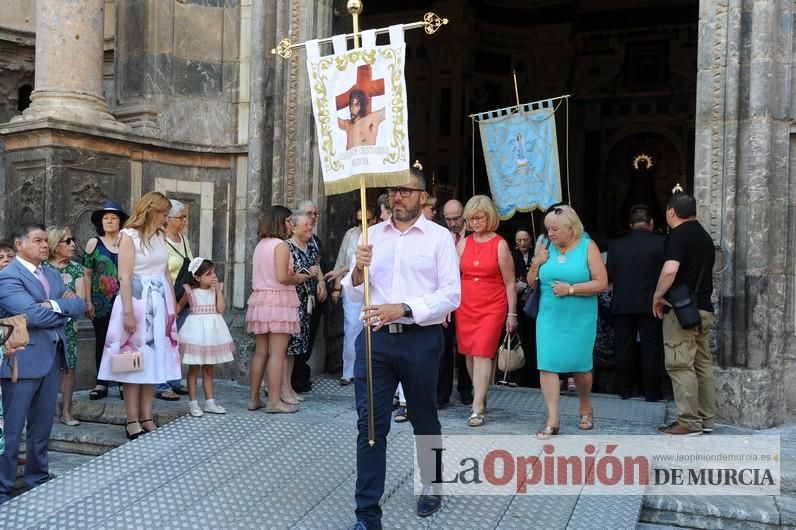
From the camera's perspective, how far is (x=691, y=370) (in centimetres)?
609

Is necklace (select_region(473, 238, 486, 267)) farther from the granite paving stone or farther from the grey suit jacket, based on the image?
the grey suit jacket

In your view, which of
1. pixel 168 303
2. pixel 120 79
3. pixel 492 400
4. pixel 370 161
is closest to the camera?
pixel 370 161

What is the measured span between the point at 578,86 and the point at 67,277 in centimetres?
1186

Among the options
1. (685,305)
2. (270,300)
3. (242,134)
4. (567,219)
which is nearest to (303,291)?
(270,300)

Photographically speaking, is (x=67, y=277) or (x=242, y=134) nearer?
(x=67, y=277)

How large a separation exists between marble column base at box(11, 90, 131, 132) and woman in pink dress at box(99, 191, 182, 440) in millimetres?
2249

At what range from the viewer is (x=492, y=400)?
726cm

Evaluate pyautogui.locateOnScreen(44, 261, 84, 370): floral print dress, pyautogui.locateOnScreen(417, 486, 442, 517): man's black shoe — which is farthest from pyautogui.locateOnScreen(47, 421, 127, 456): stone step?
pyautogui.locateOnScreen(417, 486, 442, 517): man's black shoe

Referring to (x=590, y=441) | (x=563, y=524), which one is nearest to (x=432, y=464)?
(x=563, y=524)

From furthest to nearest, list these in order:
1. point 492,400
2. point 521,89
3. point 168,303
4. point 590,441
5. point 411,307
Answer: point 521,89, point 492,400, point 168,303, point 590,441, point 411,307

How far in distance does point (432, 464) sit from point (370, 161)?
1.75 m

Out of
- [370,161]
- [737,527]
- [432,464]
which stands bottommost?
[737,527]

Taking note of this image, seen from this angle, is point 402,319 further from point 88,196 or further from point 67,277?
point 88,196

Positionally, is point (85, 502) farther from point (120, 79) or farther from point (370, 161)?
point (120, 79)
